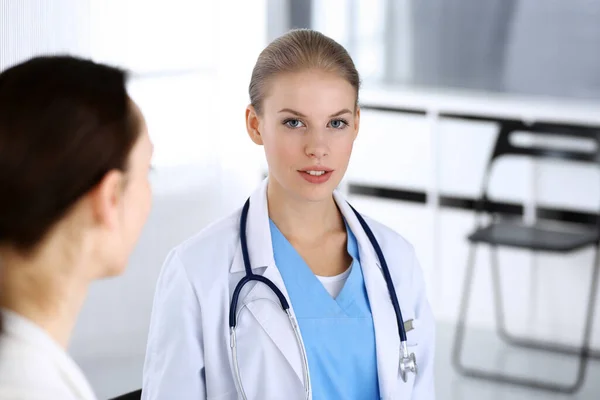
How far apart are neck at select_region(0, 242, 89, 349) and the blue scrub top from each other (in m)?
0.67

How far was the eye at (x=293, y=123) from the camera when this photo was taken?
154 centimetres

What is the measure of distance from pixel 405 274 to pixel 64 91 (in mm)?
930

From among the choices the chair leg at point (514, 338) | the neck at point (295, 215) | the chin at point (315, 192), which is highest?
the chin at point (315, 192)

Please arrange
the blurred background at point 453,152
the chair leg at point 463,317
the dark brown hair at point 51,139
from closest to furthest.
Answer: the dark brown hair at point 51,139 → the blurred background at point 453,152 → the chair leg at point 463,317

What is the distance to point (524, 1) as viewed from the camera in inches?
142

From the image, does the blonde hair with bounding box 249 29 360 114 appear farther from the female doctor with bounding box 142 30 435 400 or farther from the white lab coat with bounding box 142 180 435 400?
the white lab coat with bounding box 142 180 435 400

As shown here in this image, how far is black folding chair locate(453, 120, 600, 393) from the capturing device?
327cm

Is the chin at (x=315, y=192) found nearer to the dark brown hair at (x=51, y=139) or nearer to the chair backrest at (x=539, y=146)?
the dark brown hair at (x=51, y=139)

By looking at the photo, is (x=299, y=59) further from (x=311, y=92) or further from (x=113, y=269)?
(x=113, y=269)

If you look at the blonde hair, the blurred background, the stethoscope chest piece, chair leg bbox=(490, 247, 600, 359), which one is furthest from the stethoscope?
chair leg bbox=(490, 247, 600, 359)

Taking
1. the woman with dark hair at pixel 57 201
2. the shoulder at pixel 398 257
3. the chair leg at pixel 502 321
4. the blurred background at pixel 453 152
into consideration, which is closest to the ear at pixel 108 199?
the woman with dark hair at pixel 57 201

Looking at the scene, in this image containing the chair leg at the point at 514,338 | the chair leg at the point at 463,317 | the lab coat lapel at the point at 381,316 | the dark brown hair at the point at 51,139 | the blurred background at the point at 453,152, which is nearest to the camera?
the dark brown hair at the point at 51,139

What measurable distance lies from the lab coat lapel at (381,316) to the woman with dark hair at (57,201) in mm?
696

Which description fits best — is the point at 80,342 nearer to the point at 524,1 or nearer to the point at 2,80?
the point at 2,80
